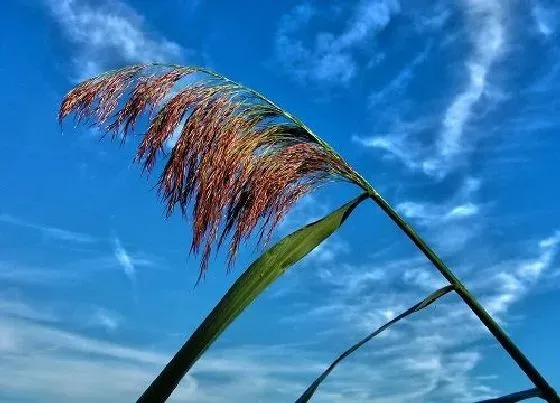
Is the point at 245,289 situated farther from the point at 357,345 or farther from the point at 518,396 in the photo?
the point at 518,396

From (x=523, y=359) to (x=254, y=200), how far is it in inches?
36.0

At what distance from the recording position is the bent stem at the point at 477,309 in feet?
7.55

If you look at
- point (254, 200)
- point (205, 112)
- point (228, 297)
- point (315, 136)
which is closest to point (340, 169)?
point (315, 136)

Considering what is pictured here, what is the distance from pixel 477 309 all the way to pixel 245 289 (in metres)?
0.81

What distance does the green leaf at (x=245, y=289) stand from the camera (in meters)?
1.68

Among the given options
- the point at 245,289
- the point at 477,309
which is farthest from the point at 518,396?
the point at 245,289

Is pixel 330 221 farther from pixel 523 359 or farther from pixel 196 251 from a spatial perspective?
pixel 523 359

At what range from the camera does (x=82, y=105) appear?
2553mm

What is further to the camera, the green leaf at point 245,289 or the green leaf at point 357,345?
the green leaf at point 357,345

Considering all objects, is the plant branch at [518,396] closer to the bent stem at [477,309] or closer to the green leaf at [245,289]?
the bent stem at [477,309]

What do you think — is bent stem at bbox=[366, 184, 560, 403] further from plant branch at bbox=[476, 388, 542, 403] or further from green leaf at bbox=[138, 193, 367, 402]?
green leaf at bbox=[138, 193, 367, 402]

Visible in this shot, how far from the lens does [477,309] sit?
7.66 feet

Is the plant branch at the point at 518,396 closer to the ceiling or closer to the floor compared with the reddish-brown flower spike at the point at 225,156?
closer to the floor

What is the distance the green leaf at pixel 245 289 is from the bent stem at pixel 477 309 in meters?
0.13
